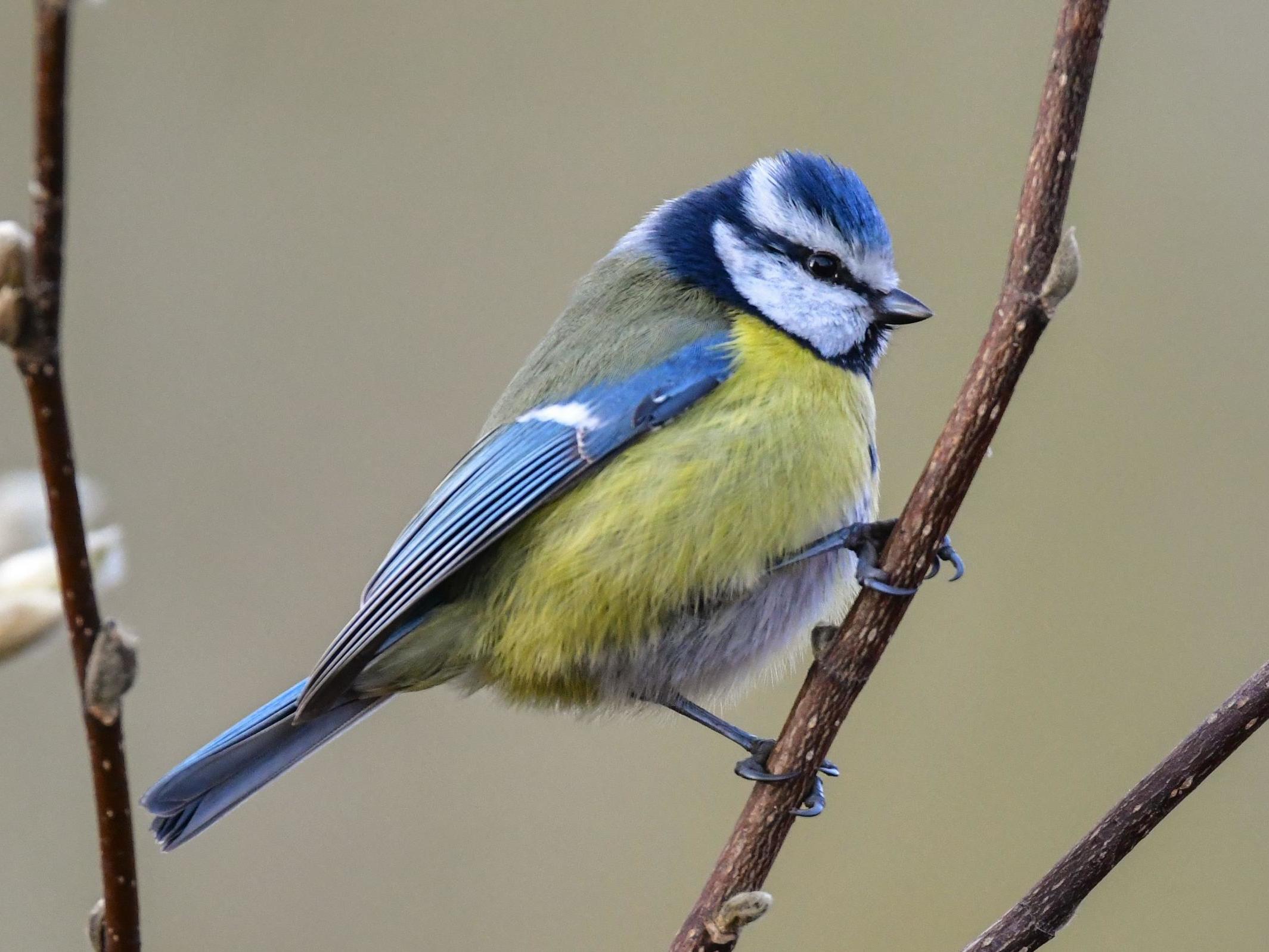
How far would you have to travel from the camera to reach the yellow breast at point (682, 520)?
1.74m

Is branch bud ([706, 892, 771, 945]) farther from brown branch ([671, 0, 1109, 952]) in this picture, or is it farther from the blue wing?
the blue wing

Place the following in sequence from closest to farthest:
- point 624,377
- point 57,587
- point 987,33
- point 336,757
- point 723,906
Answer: point 57,587
point 723,906
point 624,377
point 336,757
point 987,33

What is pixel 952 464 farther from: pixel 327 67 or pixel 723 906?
pixel 327 67

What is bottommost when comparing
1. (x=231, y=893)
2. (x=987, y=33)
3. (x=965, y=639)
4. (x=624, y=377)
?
(x=231, y=893)

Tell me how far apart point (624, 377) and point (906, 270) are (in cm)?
148

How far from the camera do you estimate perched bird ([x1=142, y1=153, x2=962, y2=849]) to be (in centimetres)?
175

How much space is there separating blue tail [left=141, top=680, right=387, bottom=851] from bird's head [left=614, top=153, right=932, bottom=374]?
0.81 m

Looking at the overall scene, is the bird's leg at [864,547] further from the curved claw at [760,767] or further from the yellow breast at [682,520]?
the curved claw at [760,767]

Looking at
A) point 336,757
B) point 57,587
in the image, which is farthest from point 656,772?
point 57,587

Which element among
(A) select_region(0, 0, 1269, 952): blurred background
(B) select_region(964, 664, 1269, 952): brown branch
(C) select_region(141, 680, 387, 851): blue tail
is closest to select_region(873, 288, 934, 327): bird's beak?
(B) select_region(964, 664, 1269, 952): brown branch

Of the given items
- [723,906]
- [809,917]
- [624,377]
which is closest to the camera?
[723,906]

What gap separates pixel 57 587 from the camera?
0.88 meters

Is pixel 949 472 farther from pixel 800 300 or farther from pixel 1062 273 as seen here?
pixel 800 300

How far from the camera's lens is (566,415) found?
1.88 meters
